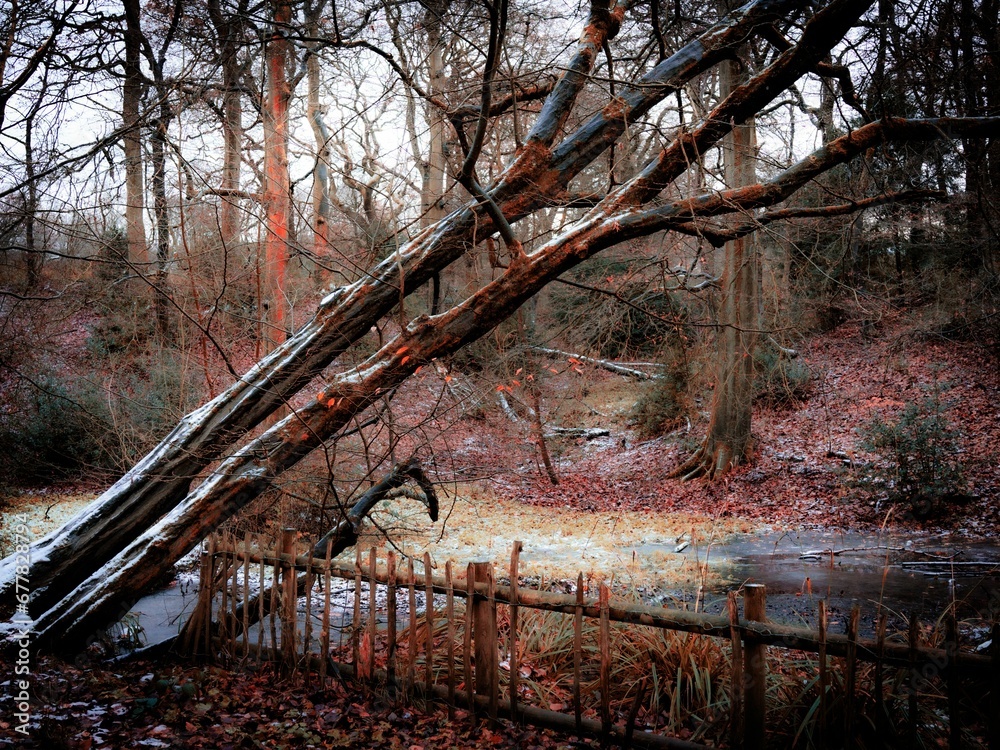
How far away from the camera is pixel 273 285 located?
37.2 ft

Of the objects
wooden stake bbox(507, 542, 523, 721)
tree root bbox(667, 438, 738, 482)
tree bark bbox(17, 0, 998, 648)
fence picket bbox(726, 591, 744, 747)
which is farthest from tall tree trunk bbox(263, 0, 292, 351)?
fence picket bbox(726, 591, 744, 747)

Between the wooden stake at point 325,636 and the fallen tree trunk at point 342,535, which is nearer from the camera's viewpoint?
the wooden stake at point 325,636

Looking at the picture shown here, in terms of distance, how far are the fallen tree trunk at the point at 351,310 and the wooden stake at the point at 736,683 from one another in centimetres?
352

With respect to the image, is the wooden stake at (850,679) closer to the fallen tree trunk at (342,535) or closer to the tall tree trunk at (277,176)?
the fallen tree trunk at (342,535)

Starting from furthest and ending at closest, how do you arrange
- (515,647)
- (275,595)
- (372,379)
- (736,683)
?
(372,379) → (275,595) → (515,647) → (736,683)

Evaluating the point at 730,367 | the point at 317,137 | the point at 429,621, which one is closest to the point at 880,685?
the point at 429,621

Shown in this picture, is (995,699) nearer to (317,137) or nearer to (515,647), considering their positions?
(515,647)

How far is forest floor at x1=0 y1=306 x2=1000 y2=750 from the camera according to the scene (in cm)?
408

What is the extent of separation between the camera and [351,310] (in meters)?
5.79

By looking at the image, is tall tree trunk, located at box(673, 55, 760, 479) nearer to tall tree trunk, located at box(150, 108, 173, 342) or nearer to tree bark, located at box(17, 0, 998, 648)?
tree bark, located at box(17, 0, 998, 648)

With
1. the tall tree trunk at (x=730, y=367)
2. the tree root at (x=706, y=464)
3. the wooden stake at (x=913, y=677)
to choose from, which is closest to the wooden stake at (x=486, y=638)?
the wooden stake at (x=913, y=677)

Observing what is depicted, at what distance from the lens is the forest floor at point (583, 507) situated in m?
4.08

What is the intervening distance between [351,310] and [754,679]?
4066 mm

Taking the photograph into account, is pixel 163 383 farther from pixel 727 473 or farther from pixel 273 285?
pixel 727 473
